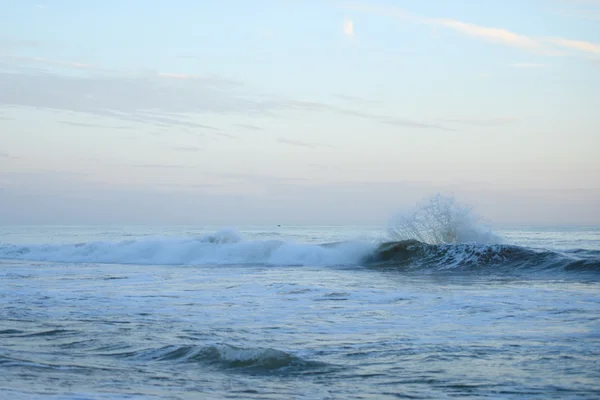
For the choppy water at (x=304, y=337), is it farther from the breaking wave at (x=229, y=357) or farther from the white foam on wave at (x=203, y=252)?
the white foam on wave at (x=203, y=252)

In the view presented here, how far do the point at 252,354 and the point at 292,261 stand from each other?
1771 centimetres

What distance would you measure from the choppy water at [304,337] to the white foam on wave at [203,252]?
7766 mm

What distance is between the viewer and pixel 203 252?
27328 mm

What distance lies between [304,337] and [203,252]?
790 inches

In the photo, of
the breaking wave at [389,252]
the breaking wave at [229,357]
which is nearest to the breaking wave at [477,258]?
the breaking wave at [389,252]

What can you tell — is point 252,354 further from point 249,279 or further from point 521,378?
point 249,279

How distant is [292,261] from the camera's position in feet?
80.0

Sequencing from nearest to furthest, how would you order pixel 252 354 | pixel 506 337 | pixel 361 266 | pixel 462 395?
pixel 462 395 < pixel 252 354 < pixel 506 337 < pixel 361 266

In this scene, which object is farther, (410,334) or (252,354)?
(410,334)

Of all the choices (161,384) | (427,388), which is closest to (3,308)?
(161,384)

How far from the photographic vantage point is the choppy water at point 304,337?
18.0 feet

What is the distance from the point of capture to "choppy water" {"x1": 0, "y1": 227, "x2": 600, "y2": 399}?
5.50 metres

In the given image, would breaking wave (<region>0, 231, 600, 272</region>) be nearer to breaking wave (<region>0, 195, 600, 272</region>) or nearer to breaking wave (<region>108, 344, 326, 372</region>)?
breaking wave (<region>0, 195, 600, 272</region>)

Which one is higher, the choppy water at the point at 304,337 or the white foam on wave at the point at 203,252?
the choppy water at the point at 304,337
